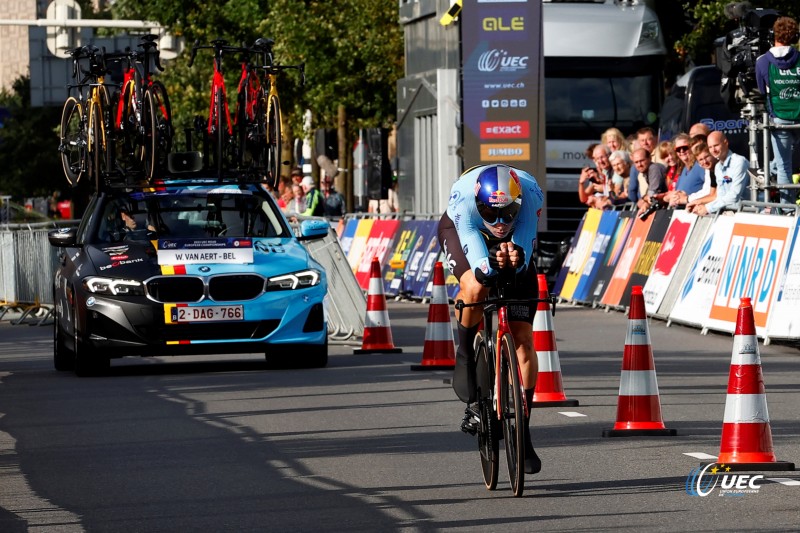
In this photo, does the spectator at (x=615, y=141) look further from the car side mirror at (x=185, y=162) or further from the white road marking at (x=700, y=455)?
the white road marking at (x=700, y=455)

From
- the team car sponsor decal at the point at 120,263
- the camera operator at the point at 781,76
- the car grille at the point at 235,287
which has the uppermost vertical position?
the camera operator at the point at 781,76

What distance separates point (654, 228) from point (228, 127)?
5.80 m

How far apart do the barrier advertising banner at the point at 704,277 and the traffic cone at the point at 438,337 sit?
4.42 meters

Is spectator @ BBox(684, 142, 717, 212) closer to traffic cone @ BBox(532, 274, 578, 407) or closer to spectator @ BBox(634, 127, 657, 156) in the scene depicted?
spectator @ BBox(634, 127, 657, 156)

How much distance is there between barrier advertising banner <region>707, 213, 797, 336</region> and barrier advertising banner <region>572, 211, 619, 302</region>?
4901mm

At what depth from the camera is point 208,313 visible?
51.9 ft

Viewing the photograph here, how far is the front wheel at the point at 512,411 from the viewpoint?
877cm

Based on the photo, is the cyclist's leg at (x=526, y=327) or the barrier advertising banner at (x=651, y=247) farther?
the barrier advertising banner at (x=651, y=247)

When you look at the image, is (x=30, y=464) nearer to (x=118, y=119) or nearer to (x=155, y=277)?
(x=155, y=277)

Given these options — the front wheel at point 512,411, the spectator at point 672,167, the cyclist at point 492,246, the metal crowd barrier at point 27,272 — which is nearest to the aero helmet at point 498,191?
the cyclist at point 492,246

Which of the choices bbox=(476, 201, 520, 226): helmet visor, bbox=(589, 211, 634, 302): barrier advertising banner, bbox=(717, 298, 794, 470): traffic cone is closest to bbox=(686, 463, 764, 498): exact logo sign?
bbox=(717, 298, 794, 470): traffic cone

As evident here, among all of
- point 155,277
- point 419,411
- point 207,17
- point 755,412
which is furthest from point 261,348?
point 207,17

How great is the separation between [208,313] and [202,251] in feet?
1.86

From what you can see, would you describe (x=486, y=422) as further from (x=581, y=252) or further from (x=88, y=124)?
(x=581, y=252)
